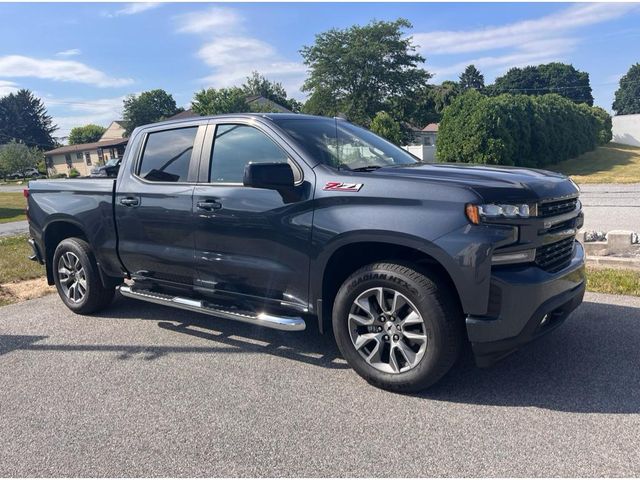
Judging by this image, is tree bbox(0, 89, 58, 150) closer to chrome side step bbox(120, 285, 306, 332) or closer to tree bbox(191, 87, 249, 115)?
tree bbox(191, 87, 249, 115)

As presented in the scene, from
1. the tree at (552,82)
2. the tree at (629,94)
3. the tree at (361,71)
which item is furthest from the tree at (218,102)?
the tree at (629,94)

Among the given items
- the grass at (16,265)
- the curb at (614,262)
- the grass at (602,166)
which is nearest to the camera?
the curb at (614,262)

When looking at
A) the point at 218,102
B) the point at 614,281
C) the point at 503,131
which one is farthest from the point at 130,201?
the point at 218,102

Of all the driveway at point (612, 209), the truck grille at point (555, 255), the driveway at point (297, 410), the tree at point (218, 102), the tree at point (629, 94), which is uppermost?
the tree at point (629, 94)

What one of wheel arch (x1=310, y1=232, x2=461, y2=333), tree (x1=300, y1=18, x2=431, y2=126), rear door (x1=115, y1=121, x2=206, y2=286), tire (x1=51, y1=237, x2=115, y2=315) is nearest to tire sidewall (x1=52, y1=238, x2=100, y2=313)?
tire (x1=51, y1=237, x2=115, y2=315)

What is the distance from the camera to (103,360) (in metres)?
4.42

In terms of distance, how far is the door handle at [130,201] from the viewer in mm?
4891

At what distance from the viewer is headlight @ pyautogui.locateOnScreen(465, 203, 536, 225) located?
3207mm

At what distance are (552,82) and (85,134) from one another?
90.4m

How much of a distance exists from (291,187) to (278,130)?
590 millimetres

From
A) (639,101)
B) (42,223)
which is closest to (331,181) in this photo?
(42,223)

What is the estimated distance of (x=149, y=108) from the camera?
92812 mm

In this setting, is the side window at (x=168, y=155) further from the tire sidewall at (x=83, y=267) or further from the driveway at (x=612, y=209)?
the driveway at (x=612, y=209)

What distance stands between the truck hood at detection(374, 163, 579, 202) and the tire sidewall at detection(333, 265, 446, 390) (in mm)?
671
